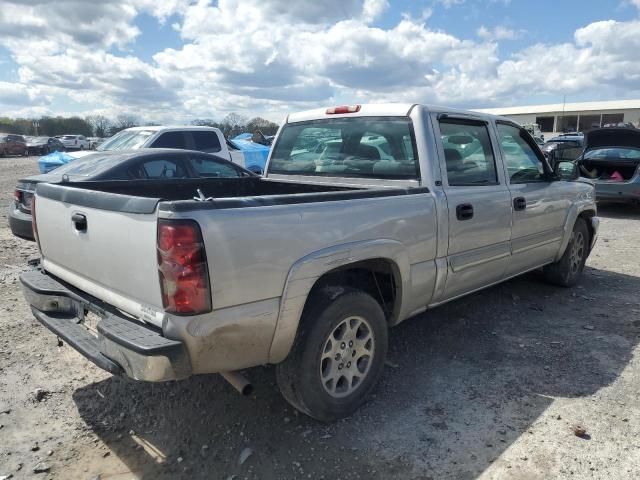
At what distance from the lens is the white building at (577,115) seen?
62347 millimetres

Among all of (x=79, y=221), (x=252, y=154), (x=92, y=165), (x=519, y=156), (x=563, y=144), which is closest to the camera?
(x=79, y=221)

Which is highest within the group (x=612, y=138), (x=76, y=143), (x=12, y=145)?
(x=612, y=138)

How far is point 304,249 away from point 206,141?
8628 mm

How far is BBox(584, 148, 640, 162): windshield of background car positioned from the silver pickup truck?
25.5 ft

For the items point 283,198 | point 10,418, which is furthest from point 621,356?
point 10,418

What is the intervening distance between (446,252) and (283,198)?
1537mm

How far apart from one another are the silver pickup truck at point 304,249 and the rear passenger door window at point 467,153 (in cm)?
2

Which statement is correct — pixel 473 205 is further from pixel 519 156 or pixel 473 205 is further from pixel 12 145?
pixel 12 145

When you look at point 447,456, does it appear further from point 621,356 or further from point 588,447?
point 621,356

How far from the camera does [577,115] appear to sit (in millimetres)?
67500

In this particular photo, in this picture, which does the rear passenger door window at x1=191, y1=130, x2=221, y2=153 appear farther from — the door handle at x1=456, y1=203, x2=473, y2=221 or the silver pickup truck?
the door handle at x1=456, y1=203, x2=473, y2=221

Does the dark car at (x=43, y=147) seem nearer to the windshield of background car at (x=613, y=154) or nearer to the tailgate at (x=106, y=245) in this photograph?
the windshield of background car at (x=613, y=154)

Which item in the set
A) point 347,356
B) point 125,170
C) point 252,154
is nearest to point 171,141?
point 252,154

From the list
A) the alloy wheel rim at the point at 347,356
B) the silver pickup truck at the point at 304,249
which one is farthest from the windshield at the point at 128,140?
the alloy wheel rim at the point at 347,356
